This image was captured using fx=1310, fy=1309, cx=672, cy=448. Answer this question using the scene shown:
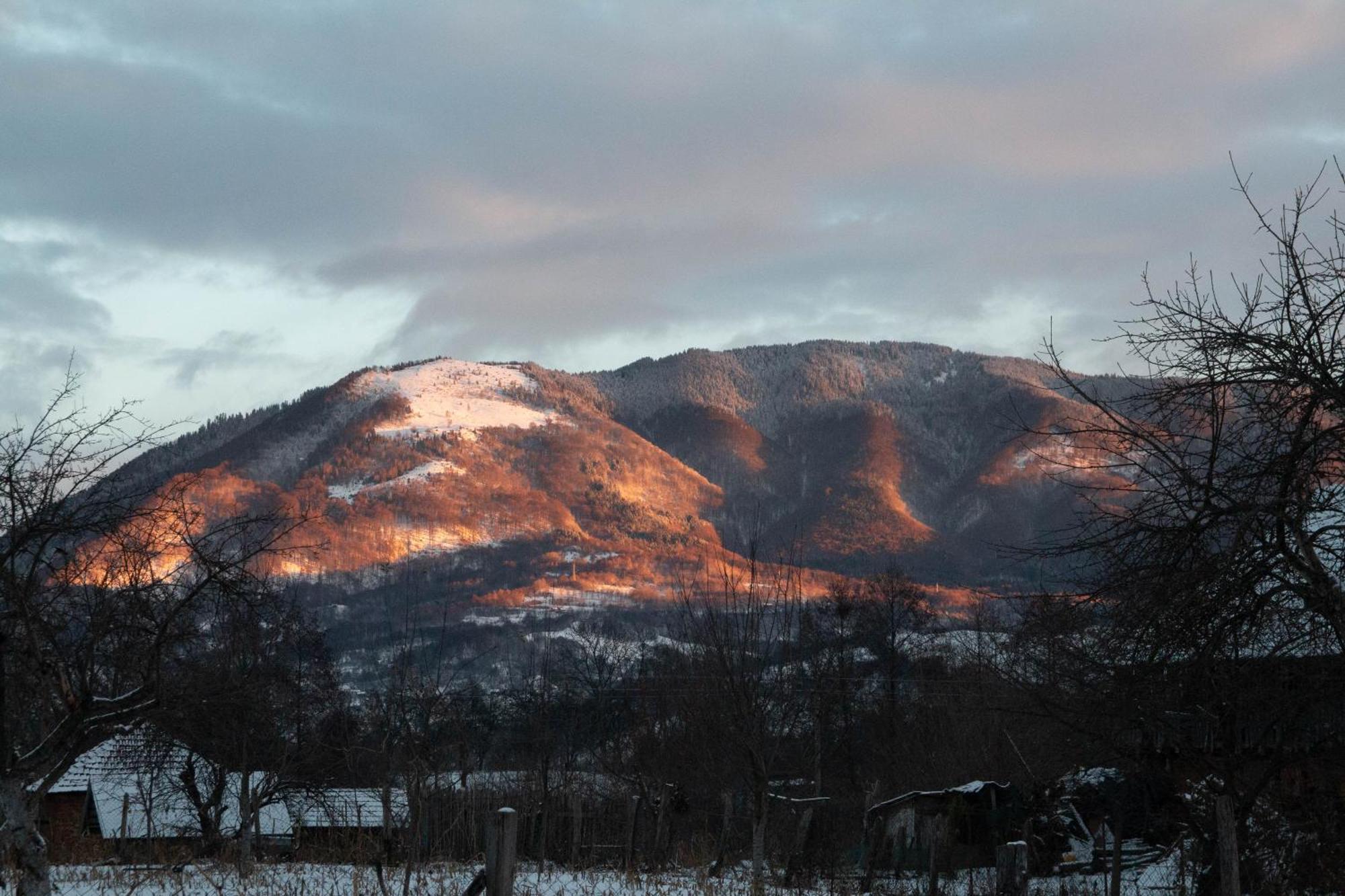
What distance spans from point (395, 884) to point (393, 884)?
382 mm

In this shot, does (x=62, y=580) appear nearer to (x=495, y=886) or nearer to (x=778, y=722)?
(x=495, y=886)

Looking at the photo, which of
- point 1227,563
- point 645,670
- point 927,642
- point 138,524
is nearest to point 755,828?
point 138,524

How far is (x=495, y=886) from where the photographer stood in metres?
11.2

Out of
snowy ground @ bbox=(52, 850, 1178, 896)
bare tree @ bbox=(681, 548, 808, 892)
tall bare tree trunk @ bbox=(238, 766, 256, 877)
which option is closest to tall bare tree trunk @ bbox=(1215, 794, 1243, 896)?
snowy ground @ bbox=(52, 850, 1178, 896)

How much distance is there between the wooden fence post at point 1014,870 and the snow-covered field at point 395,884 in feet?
16.8

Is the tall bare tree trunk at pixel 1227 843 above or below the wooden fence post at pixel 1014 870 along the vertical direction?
above

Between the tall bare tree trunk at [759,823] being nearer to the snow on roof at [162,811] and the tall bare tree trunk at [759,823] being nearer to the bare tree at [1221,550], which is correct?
the bare tree at [1221,550]

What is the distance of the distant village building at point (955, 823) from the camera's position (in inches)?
1264

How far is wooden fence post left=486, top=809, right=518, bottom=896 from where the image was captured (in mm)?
11258

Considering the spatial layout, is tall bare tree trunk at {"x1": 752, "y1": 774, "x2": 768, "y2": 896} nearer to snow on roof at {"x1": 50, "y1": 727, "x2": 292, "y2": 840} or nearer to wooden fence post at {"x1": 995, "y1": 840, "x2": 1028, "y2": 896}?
wooden fence post at {"x1": 995, "y1": 840, "x2": 1028, "y2": 896}

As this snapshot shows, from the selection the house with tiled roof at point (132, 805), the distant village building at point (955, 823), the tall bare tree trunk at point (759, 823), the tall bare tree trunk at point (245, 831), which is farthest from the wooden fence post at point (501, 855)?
the house with tiled roof at point (132, 805)

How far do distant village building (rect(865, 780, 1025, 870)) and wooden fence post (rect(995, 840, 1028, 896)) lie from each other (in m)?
19.0

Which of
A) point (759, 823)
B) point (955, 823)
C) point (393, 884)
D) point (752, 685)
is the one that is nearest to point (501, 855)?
point (393, 884)

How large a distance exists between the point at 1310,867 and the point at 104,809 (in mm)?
41926
